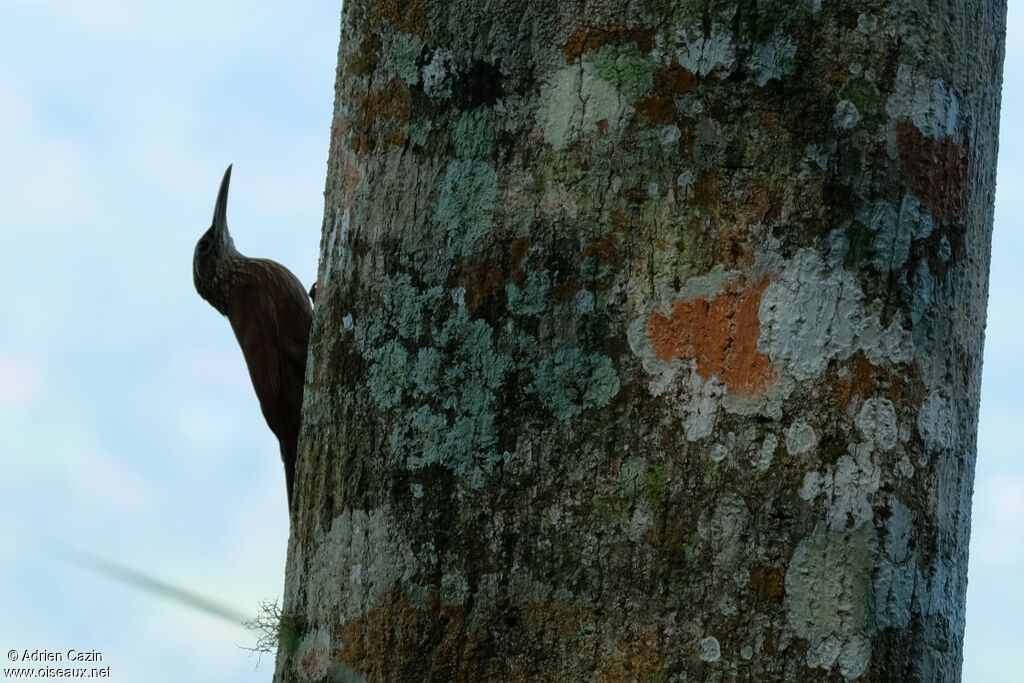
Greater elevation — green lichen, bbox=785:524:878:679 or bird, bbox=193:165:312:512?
bird, bbox=193:165:312:512

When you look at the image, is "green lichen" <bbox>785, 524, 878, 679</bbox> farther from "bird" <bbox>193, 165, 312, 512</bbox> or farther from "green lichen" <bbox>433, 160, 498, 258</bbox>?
"bird" <bbox>193, 165, 312, 512</bbox>

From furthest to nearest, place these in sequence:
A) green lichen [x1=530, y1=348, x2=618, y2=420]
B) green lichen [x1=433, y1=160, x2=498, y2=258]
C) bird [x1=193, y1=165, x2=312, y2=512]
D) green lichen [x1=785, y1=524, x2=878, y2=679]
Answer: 1. bird [x1=193, y1=165, x2=312, y2=512]
2. green lichen [x1=433, y1=160, x2=498, y2=258]
3. green lichen [x1=530, y1=348, x2=618, y2=420]
4. green lichen [x1=785, y1=524, x2=878, y2=679]

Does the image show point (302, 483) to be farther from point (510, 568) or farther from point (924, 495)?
point (924, 495)

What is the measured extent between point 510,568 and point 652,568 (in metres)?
0.20

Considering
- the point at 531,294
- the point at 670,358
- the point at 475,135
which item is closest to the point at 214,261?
the point at 475,135

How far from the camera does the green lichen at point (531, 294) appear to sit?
202cm

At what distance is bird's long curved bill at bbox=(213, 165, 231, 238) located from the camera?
397cm

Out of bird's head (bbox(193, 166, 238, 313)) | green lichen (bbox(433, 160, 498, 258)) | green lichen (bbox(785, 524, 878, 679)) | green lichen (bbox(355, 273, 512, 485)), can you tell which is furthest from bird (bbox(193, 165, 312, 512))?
green lichen (bbox(785, 524, 878, 679))

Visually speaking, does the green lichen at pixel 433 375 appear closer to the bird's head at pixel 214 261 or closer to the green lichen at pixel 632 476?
the green lichen at pixel 632 476

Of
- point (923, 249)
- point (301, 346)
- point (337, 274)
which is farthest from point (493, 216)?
point (301, 346)

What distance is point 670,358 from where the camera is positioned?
1.94m

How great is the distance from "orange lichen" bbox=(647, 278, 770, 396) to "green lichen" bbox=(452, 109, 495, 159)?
14.8 inches

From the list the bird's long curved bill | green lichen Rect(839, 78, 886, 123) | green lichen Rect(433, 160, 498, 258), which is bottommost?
green lichen Rect(433, 160, 498, 258)

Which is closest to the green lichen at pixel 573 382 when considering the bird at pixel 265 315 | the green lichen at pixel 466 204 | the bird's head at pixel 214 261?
the green lichen at pixel 466 204
